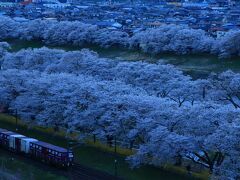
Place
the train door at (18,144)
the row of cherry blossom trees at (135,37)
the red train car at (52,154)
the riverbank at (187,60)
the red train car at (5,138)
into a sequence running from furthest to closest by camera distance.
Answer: the row of cherry blossom trees at (135,37), the riverbank at (187,60), the red train car at (5,138), the train door at (18,144), the red train car at (52,154)

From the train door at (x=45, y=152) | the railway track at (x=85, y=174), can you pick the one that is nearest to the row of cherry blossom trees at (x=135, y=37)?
the train door at (x=45, y=152)

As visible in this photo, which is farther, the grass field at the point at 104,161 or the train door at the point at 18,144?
the train door at the point at 18,144

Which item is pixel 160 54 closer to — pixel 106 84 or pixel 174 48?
pixel 174 48

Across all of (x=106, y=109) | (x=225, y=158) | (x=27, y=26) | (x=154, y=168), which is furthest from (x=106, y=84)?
(x=27, y=26)

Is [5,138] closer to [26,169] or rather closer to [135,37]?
[26,169]

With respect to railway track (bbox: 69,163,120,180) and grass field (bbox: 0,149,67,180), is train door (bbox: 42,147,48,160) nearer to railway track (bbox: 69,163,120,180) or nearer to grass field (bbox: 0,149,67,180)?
grass field (bbox: 0,149,67,180)

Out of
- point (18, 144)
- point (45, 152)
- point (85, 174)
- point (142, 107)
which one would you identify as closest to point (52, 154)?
point (45, 152)

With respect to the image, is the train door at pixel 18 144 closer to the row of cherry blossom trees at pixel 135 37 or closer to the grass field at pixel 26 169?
the grass field at pixel 26 169
